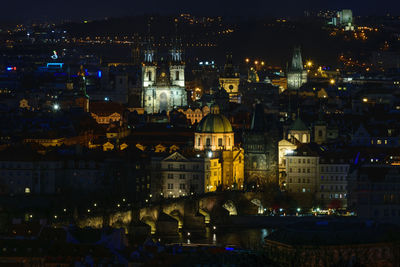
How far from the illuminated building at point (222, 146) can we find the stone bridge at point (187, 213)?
3.22 m

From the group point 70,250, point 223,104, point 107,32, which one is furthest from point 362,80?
point 70,250

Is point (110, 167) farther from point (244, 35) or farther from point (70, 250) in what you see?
point (244, 35)

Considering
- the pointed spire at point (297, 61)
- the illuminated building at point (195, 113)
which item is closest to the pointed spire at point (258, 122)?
the illuminated building at point (195, 113)

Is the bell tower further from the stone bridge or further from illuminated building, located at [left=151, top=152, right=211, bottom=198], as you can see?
the stone bridge

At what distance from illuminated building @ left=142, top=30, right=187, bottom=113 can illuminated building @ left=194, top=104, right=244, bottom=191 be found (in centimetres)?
3139

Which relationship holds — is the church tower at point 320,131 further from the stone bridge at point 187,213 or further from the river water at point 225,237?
the river water at point 225,237

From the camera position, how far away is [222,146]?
273ft

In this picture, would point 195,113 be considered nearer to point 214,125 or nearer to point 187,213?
point 214,125

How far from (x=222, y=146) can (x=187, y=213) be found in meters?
8.94

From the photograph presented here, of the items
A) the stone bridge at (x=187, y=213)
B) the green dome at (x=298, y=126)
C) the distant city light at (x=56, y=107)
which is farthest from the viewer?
the distant city light at (x=56, y=107)

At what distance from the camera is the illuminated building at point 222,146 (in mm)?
82438

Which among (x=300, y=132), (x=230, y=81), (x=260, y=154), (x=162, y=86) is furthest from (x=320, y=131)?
(x=230, y=81)

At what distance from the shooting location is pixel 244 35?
17938 cm

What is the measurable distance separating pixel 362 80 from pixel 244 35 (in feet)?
134
